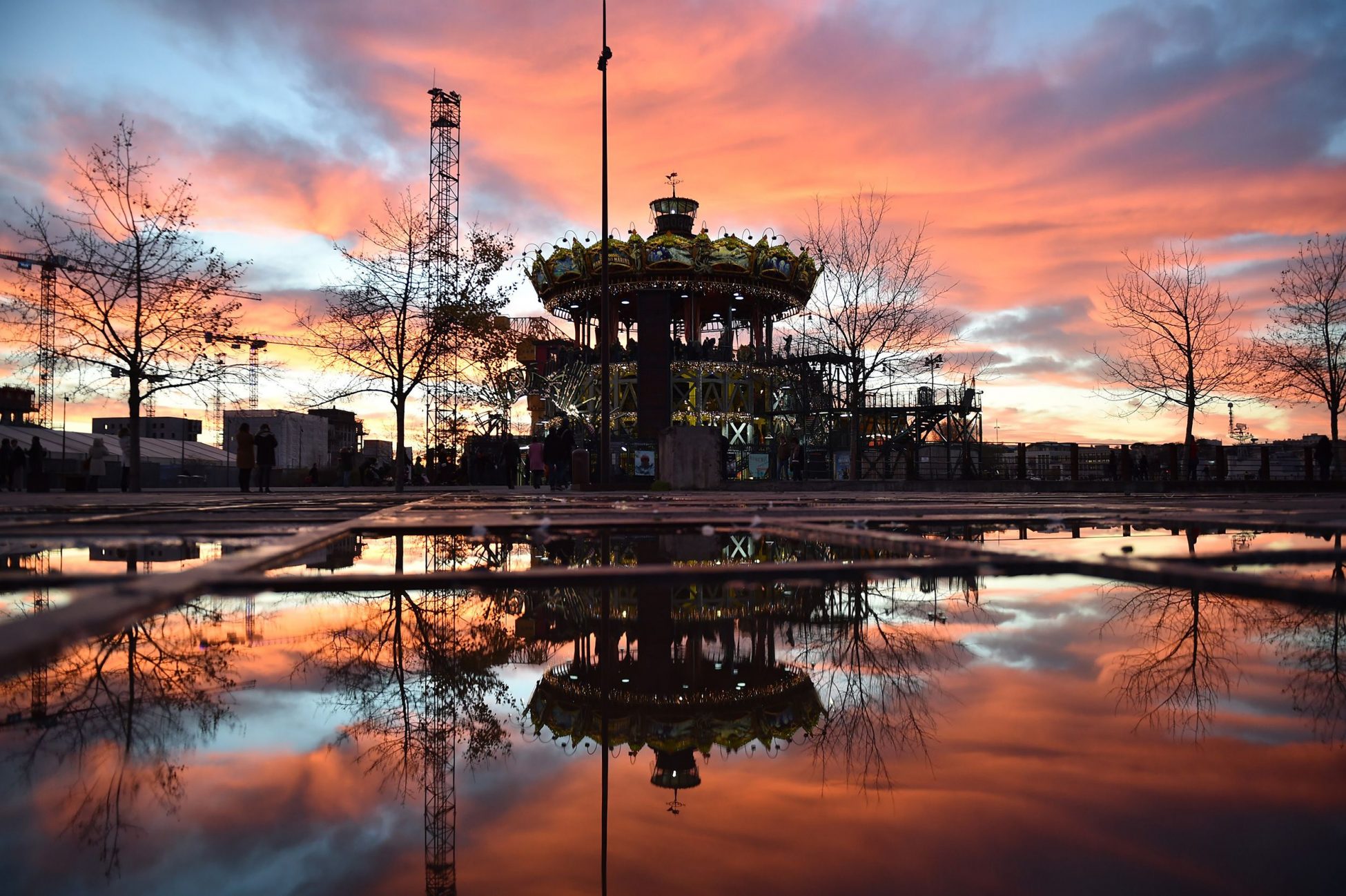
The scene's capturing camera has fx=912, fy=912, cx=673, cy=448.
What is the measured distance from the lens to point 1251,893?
1.16 m

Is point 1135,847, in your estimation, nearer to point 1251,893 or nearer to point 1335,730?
point 1251,893

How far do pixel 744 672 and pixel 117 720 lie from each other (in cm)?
143

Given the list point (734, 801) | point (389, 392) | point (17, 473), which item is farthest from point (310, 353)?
point (734, 801)

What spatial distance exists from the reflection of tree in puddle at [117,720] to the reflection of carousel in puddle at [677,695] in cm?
71

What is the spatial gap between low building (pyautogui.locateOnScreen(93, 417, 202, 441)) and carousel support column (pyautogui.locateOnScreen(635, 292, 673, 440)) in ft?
279

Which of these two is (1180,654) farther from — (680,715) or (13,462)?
(13,462)

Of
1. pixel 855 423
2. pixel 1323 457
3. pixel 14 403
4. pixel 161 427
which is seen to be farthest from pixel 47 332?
pixel 161 427

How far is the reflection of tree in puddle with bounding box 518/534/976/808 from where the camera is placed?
1.87 meters

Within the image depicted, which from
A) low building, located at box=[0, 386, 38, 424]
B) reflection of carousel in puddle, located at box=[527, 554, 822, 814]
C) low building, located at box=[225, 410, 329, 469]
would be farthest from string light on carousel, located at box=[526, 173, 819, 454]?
low building, located at box=[0, 386, 38, 424]

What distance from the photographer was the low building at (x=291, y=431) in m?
78.2

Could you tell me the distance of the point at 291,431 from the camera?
8175 centimetres

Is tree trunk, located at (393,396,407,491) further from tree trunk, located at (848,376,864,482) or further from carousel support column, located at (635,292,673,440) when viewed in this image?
carousel support column, located at (635,292,673,440)

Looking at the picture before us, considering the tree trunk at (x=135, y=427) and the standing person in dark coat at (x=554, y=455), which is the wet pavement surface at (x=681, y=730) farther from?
the tree trunk at (x=135, y=427)

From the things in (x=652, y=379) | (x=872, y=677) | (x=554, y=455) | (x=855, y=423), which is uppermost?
(x=652, y=379)
